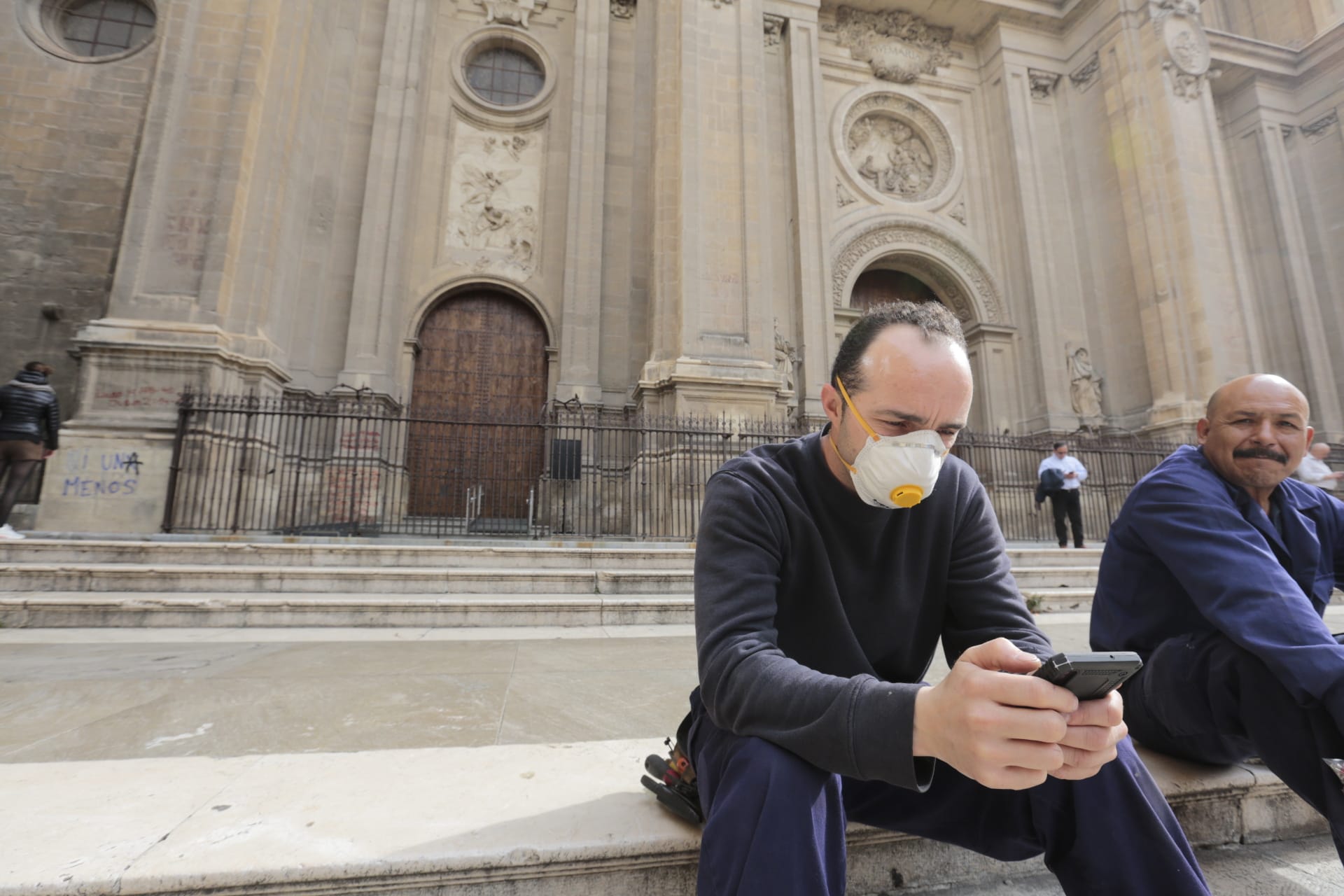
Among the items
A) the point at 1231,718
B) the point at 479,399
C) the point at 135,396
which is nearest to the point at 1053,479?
the point at 1231,718

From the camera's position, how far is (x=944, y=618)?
1.48m

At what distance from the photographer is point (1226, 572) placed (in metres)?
1.45

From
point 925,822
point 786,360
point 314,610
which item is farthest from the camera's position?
point 786,360

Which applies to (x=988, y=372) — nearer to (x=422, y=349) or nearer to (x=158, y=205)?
(x=422, y=349)

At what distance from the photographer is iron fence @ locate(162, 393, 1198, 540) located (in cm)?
732

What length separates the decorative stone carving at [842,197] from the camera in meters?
12.9

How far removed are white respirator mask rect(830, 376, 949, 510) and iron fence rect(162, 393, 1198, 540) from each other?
6.19 meters

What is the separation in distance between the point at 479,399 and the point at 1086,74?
15.2 metres

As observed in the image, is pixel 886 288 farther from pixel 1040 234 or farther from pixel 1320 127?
pixel 1320 127

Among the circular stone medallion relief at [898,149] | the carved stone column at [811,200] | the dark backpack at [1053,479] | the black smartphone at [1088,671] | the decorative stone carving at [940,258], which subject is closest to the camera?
the black smartphone at [1088,671]

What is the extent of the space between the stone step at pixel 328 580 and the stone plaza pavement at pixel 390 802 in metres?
2.05

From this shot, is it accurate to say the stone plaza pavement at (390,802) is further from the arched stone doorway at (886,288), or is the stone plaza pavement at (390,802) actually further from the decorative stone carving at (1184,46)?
the decorative stone carving at (1184,46)

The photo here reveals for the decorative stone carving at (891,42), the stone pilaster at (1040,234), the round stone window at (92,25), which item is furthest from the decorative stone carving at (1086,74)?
the round stone window at (92,25)

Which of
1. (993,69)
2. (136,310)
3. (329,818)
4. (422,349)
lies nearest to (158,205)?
(136,310)
